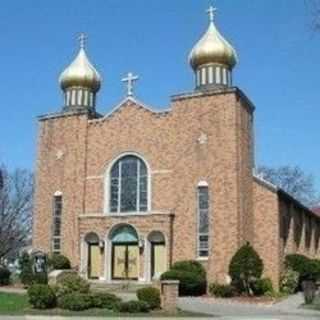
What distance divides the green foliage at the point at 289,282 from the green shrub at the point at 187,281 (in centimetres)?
475

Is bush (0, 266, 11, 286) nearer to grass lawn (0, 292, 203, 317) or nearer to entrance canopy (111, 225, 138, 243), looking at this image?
entrance canopy (111, 225, 138, 243)

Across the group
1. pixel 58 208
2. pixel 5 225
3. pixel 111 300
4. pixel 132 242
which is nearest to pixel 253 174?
pixel 132 242

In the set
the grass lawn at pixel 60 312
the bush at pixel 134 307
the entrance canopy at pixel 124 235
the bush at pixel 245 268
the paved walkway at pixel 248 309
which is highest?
the entrance canopy at pixel 124 235

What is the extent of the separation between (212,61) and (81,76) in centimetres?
917

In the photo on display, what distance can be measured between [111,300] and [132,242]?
1390 cm

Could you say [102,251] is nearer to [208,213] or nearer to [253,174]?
[208,213]

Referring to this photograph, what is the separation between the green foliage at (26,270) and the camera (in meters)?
34.9

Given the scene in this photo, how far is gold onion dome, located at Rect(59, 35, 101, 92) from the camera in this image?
42.4 metres

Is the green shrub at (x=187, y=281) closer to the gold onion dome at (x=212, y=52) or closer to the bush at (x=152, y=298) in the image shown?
the bush at (x=152, y=298)

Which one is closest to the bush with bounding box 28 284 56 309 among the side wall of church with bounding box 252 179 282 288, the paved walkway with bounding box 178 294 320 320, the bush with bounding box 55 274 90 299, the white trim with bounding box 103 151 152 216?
the bush with bounding box 55 274 90 299

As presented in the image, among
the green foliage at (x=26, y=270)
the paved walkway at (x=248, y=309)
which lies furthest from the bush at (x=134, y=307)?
the green foliage at (x=26, y=270)

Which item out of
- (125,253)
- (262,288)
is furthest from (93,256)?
(262,288)

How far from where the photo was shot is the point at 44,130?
4184 cm

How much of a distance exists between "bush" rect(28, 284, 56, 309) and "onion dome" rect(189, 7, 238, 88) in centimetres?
1888
